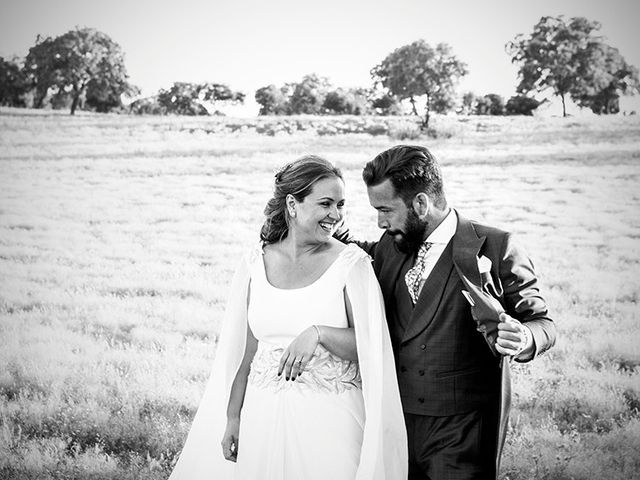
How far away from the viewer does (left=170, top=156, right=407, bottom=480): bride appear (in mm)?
2164

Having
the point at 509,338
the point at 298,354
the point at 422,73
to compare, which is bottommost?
the point at 298,354

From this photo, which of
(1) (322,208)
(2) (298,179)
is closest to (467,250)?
(1) (322,208)

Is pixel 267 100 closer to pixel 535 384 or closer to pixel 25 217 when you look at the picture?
pixel 25 217

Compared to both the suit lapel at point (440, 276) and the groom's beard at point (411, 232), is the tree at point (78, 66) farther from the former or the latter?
the suit lapel at point (440, 276)

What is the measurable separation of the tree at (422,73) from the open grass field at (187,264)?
19 centimetres

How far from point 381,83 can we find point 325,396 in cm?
266

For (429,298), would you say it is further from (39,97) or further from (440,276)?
(39,97)

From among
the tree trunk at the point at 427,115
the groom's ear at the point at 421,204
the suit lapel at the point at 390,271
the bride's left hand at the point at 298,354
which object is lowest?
the bride's left hand at the point at 298,354

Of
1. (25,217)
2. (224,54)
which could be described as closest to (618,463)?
(224,54)

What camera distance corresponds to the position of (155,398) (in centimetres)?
368

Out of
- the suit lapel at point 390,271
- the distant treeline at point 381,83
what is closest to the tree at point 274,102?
the distant treeline at point 381,83

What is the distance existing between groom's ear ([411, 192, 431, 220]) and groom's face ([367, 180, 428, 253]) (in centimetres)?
1

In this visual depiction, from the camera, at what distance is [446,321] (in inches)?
84.5

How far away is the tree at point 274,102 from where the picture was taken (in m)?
4.42
